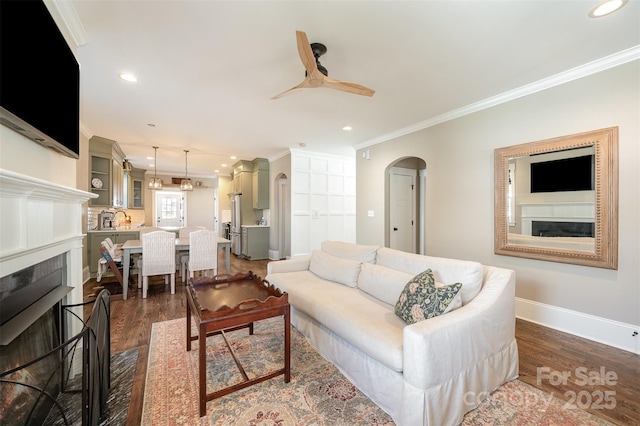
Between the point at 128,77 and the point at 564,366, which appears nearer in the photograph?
the point at 564,366

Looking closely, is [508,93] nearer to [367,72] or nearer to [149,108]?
[367,72]

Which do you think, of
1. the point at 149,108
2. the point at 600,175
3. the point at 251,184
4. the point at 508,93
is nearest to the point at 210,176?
the point at 251,184

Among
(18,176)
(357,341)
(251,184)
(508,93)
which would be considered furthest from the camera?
(251,184)

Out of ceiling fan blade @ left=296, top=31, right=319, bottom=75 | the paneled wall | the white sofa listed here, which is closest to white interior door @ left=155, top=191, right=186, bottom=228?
the paneled wall

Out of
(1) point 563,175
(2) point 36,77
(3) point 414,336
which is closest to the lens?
(2) point 36,77

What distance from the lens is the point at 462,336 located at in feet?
4.94

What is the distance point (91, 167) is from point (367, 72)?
5.37 m

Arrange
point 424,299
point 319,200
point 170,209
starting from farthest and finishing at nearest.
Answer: point 170,209 < point 319,200 < point 424,299

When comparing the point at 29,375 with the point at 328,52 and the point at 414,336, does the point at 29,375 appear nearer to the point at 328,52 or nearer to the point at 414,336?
the point at 414,336

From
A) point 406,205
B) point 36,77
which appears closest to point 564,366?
point 406,205

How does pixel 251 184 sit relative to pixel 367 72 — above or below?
below

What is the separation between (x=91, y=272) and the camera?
4801mm

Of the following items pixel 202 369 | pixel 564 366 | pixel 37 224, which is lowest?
pixel 564 366

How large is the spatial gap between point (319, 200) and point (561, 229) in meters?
4.51
